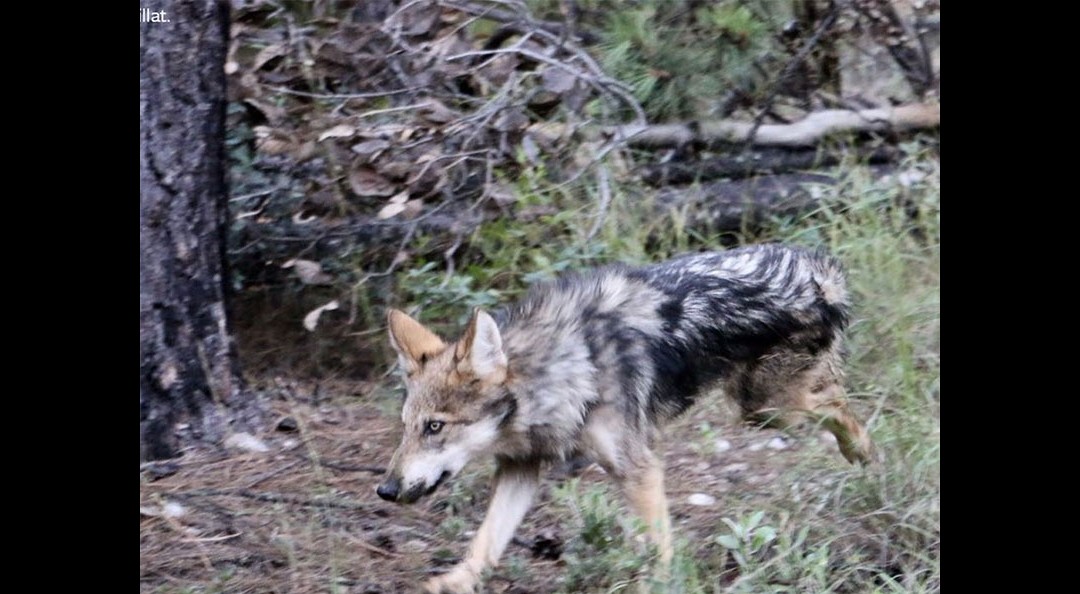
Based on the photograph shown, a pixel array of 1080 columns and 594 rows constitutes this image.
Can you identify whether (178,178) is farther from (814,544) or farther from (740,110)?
(740,110)

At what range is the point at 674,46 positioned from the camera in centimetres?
780

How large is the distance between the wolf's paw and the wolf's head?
0.32 m

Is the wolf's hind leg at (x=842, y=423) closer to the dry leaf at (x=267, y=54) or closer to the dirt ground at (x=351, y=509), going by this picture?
the dirt ground at (x=351, y=509)

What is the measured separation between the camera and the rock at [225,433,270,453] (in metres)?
5.64

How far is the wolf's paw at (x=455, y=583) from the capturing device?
14.7 ft

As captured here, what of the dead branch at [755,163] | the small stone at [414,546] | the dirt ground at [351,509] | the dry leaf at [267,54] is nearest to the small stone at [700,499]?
the dirt ground at [351,509]

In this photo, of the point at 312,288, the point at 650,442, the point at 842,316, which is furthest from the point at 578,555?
the point at 312,288

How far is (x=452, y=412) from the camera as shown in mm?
4652

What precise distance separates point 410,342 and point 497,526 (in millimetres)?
839

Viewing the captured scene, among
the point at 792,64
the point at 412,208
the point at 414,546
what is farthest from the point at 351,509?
the point at 792,64

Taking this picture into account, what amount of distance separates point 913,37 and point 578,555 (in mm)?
5351

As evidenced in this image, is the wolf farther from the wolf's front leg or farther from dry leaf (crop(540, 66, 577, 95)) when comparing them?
dry leaf (crop(540, 66, 577, 95))

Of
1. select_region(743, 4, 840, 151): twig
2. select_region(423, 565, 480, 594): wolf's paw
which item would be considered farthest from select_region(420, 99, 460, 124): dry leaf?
select_region(423, 565, 480, 594): wolf's paw

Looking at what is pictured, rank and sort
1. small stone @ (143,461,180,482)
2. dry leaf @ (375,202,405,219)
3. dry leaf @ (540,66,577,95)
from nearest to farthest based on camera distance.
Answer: small stone @ (143,461,180,482) → dry leaf @ (375,202,405,219) → dry leaf @ (540,66,577,95)
